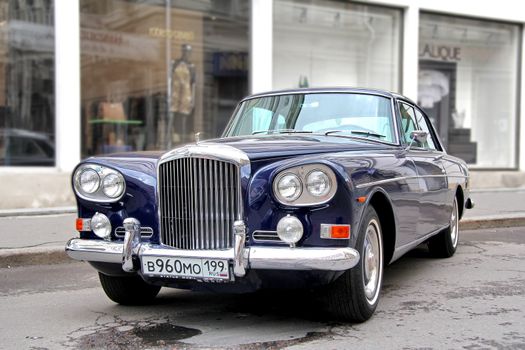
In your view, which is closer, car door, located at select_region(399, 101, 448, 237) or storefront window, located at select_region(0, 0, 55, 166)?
car door, located at select_region(399, 101, 448, 237)

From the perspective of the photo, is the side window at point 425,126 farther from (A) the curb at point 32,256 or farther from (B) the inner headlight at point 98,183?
(A) the curb at point 32,256

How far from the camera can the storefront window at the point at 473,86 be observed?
48.6 ft

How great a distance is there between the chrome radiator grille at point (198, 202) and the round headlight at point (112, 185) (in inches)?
12.1

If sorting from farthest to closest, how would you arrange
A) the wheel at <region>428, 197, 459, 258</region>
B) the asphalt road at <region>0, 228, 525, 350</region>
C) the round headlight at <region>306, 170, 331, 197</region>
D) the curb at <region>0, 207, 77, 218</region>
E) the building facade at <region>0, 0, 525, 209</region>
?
the building facade at <region>0, 0, 525, 209</region> < the curb at <region>0, 207, 77, 218</region> < the wheel at <region>428, 197, 459, 258</region> < the asphalt road at <region>0, 228, 525, 350</region> < the round headlight at <region>306, 170, 331, 197</region>

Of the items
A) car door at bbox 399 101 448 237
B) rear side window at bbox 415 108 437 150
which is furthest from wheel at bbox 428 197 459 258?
rear side window at bbox 415 108 437 150

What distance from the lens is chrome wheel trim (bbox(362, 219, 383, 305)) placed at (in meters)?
4.03

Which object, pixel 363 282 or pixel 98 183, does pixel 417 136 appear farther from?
pixel 98 183

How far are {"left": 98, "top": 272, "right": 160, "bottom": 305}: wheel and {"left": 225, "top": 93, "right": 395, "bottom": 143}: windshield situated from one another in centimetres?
157

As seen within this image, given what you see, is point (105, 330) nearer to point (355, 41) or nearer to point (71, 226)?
point (71, 226)

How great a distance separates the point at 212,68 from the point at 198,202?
29.2 feet

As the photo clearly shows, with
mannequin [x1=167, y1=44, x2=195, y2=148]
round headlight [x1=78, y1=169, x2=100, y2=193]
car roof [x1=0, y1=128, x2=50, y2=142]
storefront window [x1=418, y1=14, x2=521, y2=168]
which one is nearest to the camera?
round headlight [x1=78, y1=169, x2=100, y2=193]

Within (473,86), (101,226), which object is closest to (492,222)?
(101,226)

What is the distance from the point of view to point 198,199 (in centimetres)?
377

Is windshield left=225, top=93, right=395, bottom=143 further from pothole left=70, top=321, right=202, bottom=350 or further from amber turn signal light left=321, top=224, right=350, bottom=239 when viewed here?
pothole left=70, top=321, right=202, bottom=350
